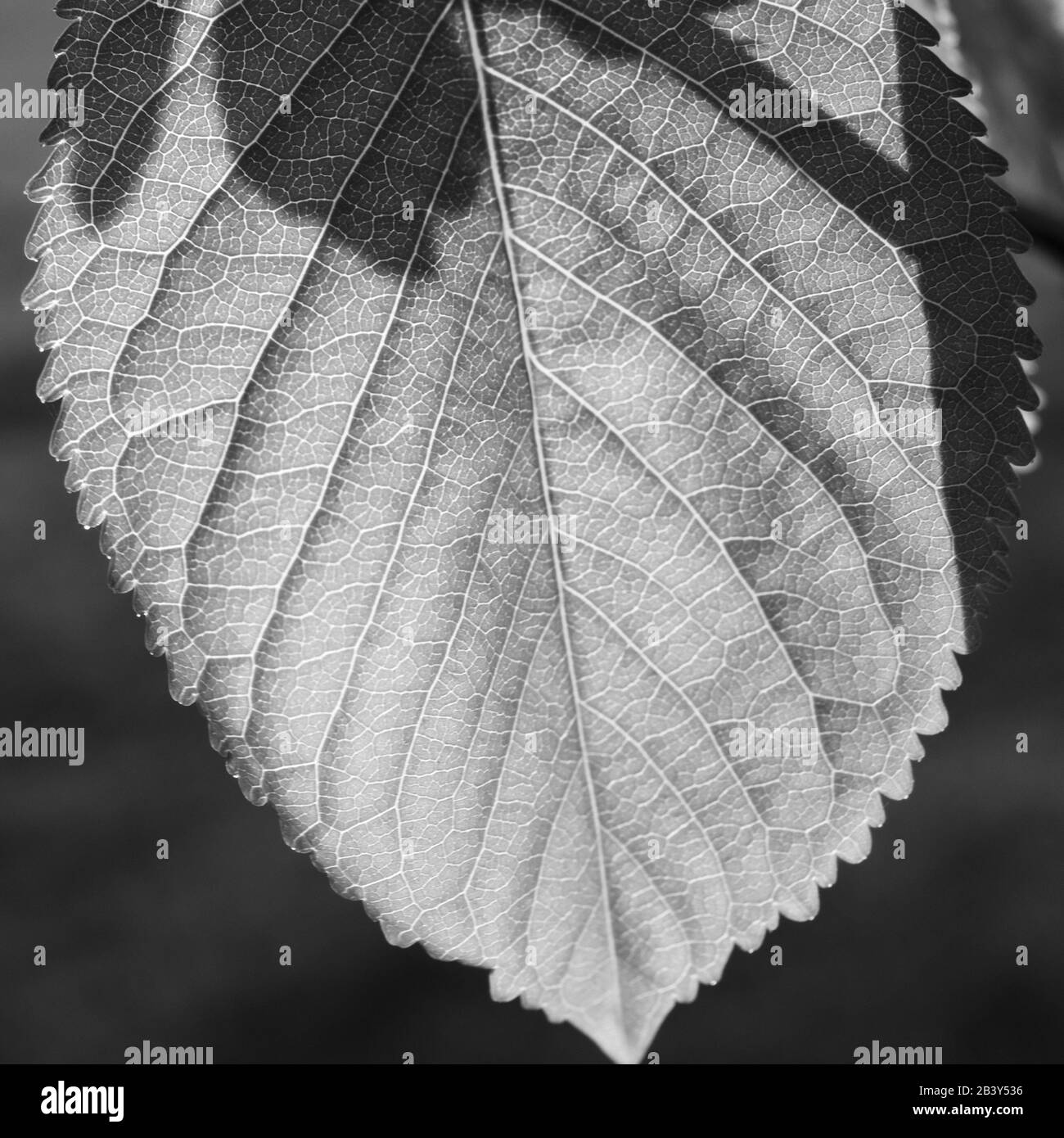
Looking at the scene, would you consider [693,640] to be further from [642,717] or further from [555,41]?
[555,41]

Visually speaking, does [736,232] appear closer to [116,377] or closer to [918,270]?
[918,270]

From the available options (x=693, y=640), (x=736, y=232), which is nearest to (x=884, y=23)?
(x=736, y=232)

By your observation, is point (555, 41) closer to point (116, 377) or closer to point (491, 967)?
point (116, 377)

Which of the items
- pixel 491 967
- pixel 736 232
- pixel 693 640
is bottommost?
pixel 491 967

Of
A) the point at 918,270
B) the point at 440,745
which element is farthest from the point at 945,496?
the point at 440,745

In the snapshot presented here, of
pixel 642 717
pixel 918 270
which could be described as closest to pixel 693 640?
pixel 642 717

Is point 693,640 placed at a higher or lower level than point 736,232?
lower

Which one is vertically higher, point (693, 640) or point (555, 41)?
point (555, 41)
